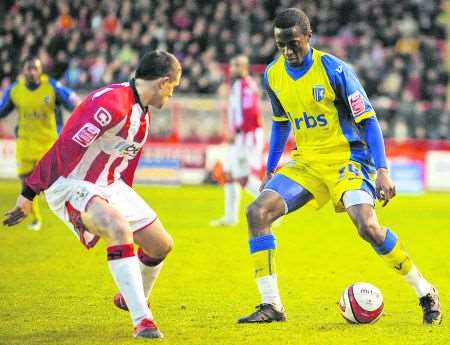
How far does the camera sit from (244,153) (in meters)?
15.6

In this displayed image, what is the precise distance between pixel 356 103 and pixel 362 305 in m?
1.49

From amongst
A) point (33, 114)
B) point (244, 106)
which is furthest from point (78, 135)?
point (244, 106)

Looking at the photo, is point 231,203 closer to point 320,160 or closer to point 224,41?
point 320,160

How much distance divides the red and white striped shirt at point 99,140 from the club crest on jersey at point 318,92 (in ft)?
4.34

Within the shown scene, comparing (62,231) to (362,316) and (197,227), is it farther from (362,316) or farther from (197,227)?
(362,316)

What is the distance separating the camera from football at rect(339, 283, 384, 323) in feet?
24.5

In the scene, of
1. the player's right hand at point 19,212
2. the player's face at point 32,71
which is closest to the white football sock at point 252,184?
the player's face at point 32,71

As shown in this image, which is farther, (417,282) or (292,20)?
(417,282)

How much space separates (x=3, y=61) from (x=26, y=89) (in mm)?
11836

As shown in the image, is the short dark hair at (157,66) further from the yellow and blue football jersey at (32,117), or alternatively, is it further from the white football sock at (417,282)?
the yellow and blue football jersey at (32,117)

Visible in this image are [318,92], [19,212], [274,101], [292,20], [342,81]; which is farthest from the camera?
[274,101]

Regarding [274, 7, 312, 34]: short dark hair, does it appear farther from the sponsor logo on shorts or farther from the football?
the football

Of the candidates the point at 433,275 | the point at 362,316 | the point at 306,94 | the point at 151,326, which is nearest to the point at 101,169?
the point at 151,326

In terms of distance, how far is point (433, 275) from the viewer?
34.0 ft
